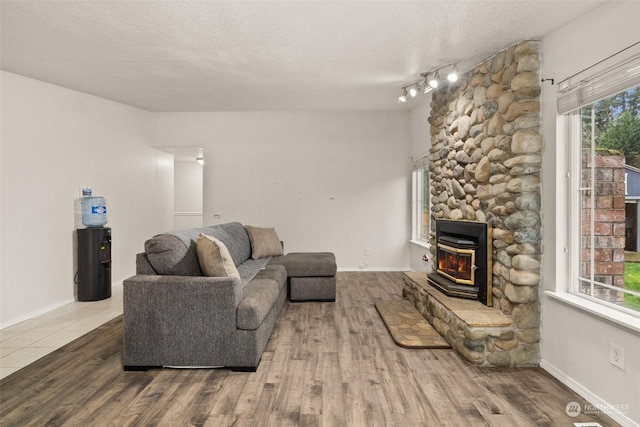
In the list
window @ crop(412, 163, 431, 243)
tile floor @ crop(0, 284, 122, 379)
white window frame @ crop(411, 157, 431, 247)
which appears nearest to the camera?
tile floor @ crop(0, 284, 122, 379)

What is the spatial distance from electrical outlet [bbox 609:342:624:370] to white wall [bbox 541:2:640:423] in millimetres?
26

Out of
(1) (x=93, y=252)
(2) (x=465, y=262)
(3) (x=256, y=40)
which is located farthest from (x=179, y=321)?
(1) (x=93, y=252)

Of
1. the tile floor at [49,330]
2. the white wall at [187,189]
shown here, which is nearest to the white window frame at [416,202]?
the tile floor at [49,330]

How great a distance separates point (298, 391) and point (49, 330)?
2681 millimetres

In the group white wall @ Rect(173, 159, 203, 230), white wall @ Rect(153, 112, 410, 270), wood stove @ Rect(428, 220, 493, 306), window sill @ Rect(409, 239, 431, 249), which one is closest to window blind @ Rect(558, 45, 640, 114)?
wood stove @ Rect(428, 220, 493, 306)

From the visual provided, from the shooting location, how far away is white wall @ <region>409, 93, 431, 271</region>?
5.33 metres

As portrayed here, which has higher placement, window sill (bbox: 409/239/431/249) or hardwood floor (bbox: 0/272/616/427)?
window sill (bbox: 409/239/431/249)

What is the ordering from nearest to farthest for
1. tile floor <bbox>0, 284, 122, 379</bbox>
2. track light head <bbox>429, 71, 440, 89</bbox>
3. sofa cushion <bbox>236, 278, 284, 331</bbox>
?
1. sofa cushion <bbox>236, 278, 284, 331</bbox>
2. tile floor <bbox>0, 284, 122, 379</bbox>
3. track light head <bbox>429, 71, 440, 89</bbox>

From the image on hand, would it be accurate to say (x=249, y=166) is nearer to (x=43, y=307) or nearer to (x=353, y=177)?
(x=353, y=177)

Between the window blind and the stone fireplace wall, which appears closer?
the window blind

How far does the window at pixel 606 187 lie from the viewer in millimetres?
2150

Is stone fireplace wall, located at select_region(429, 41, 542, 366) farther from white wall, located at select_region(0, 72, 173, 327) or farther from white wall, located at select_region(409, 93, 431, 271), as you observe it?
white wall, located at select_region(0, 72, 173, 327)

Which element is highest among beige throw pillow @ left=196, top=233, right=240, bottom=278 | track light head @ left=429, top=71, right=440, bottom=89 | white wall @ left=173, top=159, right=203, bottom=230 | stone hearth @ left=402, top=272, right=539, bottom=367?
track light head @ left=429, top=71, right=440, bottom=89

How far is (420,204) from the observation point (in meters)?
6.05
